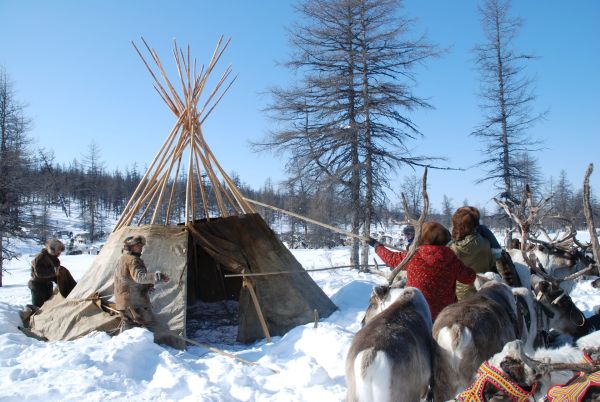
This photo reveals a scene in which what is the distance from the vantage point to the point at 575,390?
192 cm

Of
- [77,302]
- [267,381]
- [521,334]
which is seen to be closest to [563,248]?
[521,334]

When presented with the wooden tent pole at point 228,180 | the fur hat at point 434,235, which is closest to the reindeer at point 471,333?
the fur hat at point 434,235

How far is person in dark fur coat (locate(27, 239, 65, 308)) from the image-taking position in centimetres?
762

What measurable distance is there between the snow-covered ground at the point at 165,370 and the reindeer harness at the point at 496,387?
1.96 meters

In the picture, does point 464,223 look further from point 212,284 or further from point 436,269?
point 212,284

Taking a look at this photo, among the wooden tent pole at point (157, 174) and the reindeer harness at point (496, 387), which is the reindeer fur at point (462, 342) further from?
the wooden tent pole at point (157, 174)

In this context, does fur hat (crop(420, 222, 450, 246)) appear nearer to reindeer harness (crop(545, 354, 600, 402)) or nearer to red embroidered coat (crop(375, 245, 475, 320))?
red embroidered coat (crop(375, 245, 475, 320))

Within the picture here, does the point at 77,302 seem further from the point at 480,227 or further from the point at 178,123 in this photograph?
the point at 480,227

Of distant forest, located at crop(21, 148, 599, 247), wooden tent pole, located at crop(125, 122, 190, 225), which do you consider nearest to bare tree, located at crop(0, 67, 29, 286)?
distant forest, located at crop(21, 148, 599, 247)

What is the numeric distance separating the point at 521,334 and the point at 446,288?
2.31 feet

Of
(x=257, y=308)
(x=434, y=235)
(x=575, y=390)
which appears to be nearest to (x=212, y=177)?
(x=257, y=308)

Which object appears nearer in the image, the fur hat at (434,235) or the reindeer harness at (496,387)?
the reindeer harness at (496,387)

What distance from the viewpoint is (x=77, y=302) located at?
639cm

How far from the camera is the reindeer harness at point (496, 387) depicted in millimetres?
2141
